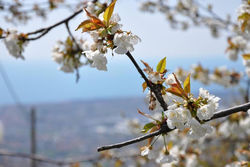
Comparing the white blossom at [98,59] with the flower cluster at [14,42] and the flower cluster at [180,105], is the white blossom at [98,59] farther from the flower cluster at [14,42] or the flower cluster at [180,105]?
the flower cluster at [14,42]

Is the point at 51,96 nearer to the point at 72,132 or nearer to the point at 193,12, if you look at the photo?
the point at 72,132

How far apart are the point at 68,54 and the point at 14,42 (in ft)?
0.89

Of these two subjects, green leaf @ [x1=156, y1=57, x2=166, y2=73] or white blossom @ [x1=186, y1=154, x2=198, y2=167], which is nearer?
green leaf @ [x1=156, y1=57, x2=166, y2=73]

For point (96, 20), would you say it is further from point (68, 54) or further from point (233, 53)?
point (233, 53)

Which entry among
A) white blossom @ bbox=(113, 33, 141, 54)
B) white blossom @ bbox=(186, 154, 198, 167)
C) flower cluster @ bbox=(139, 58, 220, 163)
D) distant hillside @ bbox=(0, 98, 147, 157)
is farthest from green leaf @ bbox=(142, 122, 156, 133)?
distant hillside @ bbox=(0, 98, 147, 157)

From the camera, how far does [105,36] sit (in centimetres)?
71

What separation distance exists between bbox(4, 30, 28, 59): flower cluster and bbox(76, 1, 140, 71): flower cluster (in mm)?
622

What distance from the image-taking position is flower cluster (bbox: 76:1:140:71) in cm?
67

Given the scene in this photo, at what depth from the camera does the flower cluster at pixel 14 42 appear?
1.21m

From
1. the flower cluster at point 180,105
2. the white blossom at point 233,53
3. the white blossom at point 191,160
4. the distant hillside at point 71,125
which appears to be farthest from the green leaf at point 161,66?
the distant hillside at point 71,125

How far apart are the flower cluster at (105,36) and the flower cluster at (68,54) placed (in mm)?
638

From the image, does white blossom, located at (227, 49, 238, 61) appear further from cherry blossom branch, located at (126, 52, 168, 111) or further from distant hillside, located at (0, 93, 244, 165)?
distant hillside, located at (0, 93, 244, 165)

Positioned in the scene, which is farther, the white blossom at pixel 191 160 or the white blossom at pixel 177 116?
the white blossom at pixel 191 160

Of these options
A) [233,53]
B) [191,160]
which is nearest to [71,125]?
[191,160]
